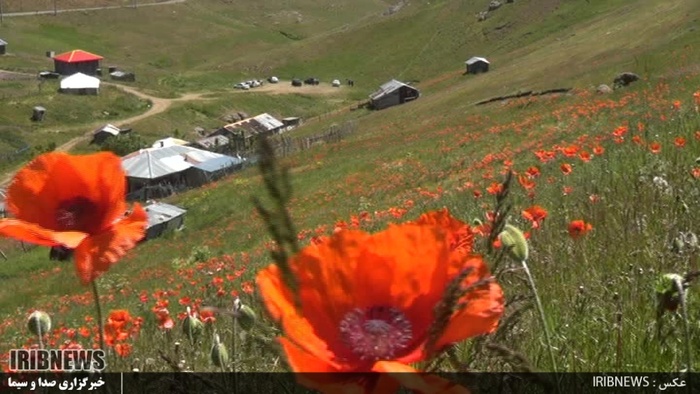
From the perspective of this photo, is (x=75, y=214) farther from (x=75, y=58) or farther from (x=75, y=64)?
(x=75, y=58)

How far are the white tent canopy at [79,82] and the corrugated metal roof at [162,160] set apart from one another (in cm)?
2773

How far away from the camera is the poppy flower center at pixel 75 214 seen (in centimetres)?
177

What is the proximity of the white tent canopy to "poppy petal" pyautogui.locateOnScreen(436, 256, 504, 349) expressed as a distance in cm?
7582

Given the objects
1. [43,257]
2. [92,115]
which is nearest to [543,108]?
[43,257]

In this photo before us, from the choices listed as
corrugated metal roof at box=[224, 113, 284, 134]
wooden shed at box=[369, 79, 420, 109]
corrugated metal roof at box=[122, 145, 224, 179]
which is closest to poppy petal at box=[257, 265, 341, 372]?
corrugated metal roof at box=[122, 145, 224, 179]

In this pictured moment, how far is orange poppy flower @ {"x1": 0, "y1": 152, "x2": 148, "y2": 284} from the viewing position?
1.71 m

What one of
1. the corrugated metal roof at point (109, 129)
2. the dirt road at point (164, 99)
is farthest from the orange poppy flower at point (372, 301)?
the corrugated metal roof at point (109, 129)

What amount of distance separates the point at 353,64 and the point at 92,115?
34.8 m

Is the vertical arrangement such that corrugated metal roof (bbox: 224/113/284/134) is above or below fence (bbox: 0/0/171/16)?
below

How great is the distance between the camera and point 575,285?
3123 millimetres

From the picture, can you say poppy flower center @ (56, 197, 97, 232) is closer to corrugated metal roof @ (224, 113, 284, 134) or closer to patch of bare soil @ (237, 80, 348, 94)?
corrugated metal roof @ (224, 113, 284, 134)

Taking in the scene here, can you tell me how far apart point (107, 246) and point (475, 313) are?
967mm

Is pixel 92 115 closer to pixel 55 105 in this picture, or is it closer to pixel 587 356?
pixel 55 105

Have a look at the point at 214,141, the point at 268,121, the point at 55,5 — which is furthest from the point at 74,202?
the point at 55,5
